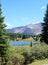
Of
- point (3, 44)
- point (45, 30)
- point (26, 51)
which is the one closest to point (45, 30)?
point (45, 30)

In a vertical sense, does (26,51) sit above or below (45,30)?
below

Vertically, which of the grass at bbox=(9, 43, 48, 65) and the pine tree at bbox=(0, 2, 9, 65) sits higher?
the pine tree at bbox=(0, 2, 9, 65)

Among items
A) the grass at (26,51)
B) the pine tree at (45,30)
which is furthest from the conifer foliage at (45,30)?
the grass at (26,51)

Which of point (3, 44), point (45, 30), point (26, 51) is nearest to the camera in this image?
point (3, 44)

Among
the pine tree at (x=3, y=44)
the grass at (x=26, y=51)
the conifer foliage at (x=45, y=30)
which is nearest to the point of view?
the pine tree at (x=3, y=44)

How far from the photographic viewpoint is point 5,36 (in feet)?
100

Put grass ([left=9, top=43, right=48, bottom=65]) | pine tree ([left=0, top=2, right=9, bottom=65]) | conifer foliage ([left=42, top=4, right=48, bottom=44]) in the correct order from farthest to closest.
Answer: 1. conifer foliage ([left=42, top=4, right=48, bottom=44])
2. grass ([left=9, top=43, right=48, bottom=65])
3. pine tree ([left=0, top=2, right=9, bottom=65])

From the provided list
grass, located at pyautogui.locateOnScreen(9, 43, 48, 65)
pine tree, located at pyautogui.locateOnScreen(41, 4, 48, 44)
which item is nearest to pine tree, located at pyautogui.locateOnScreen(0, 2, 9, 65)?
grass, located at pyautogui.locateOnScreen(9, 43, 48, 65)

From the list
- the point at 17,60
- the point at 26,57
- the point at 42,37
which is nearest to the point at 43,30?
the point at 42,37

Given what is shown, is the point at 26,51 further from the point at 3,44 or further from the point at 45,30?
the point at 45,30

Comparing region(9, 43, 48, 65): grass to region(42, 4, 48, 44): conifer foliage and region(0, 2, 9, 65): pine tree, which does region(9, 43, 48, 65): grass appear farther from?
region(42, 4, 48, 44): conifer foliage

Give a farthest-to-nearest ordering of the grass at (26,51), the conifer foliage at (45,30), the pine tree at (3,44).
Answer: the conifer foliage at (45,30)
the grass at (26,51)
the pine tree at (3,44)

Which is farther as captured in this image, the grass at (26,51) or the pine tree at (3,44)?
the grass at (26,51)

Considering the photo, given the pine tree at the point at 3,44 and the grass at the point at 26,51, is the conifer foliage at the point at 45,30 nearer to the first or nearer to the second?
the grass at the point at 26,51
